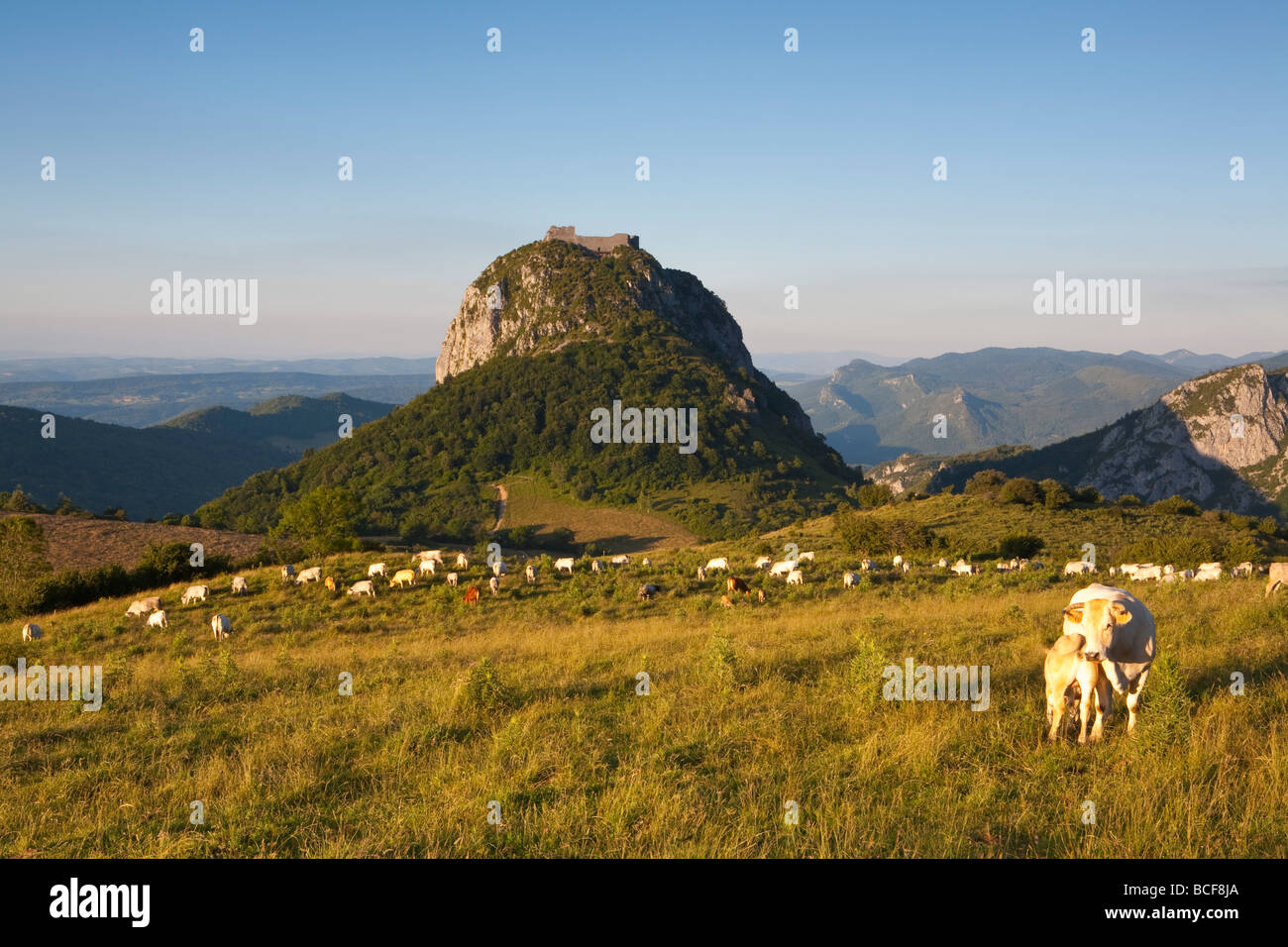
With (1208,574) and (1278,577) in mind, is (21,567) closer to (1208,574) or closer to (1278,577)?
(1278,577)

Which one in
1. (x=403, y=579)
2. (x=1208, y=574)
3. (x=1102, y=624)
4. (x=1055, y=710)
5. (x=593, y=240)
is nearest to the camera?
(x=1102, y=624)

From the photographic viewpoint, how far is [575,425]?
420ft

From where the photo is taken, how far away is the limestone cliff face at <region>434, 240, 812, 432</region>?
156 m

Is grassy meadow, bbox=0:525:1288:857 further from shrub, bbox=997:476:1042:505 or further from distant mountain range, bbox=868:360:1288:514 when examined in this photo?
distant mountain range, bbox=868:360:1288:514

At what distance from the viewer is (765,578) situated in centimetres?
2658

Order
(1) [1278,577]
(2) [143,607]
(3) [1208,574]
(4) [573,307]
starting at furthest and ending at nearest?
(4) [573,307], (2) [143,607], (3) [1208,574], (1) [1278,577]

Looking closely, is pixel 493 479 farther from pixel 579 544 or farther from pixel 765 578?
pixel 765 578

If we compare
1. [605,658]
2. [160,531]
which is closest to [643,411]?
[160,531]

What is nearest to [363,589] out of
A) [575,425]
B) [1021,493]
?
[1021,493]

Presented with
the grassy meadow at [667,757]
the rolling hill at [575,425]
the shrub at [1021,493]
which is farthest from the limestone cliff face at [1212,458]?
the grassy meadow at [667,757]

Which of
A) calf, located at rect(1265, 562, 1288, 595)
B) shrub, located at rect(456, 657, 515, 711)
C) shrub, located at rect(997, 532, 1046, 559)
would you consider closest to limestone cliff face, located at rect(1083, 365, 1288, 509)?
shrub, located at rect(997, 532, 1046, 559)

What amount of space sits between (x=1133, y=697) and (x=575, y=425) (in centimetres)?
12327

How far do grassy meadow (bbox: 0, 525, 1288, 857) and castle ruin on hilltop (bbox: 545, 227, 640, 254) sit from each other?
573 feet
